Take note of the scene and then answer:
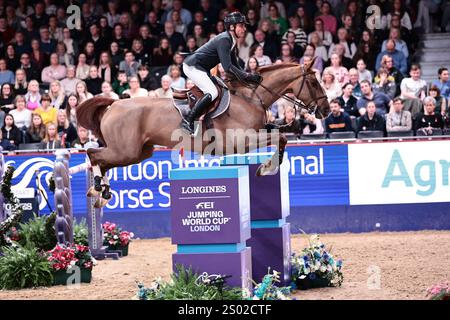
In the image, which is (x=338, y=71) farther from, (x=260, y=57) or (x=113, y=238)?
(x=113, y=238)

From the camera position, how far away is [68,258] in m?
9.81

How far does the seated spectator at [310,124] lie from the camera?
14641 millimetres

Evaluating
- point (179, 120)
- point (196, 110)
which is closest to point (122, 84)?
point (179, 120)

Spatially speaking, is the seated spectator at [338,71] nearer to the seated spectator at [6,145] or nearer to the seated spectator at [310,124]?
the seated spectator at [310,124]

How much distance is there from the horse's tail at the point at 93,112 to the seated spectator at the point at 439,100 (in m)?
6.09

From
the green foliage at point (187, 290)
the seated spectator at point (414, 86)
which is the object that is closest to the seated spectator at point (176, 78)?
the seated spectator at point (414, 86)

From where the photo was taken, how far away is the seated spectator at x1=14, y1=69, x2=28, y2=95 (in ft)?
56.5

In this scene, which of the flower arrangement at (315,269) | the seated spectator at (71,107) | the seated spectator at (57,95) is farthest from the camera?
the seated spectator at (57,95)

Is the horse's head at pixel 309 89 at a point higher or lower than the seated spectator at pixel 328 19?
lower

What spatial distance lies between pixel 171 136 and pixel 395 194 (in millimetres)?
4817

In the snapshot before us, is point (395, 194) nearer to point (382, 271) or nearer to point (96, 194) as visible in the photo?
point (382, 271)

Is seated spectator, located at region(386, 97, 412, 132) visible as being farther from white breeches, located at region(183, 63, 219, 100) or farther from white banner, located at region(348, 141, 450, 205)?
white breeches, located at region(183, 63, 219, 100)

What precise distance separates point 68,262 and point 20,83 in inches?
329

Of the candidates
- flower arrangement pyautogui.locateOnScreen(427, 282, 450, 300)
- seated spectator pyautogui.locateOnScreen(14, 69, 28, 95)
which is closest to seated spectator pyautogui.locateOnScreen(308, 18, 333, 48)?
seated spectator pyautogui.locateOnScreen(14, 69, 28, 95)
